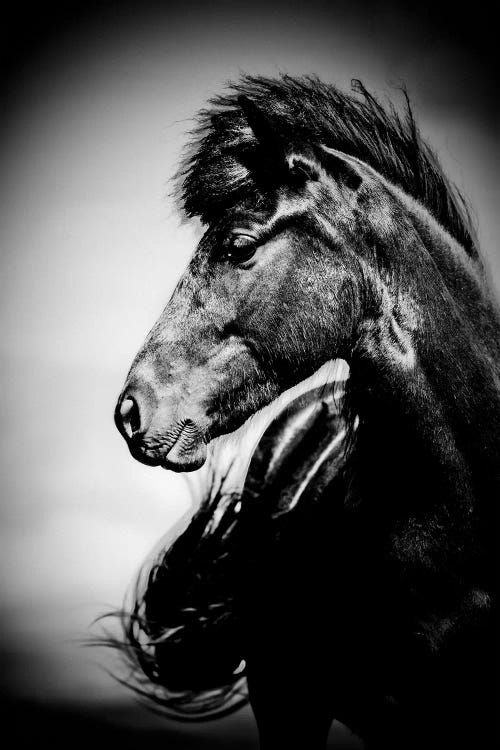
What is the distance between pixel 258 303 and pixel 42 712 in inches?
53.9

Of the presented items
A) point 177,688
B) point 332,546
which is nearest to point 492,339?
point 332,546

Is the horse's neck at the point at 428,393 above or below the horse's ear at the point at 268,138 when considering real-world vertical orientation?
below

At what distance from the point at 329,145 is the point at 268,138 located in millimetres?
154

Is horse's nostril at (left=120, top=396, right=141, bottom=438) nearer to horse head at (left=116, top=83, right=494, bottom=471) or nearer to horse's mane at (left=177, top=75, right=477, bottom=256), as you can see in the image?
horse head at (left=116, top=83, right=494, bottom=471)

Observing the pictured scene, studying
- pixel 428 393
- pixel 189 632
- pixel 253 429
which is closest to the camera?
pixel 428 393

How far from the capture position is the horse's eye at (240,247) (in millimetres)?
789

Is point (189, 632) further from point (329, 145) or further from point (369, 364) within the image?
point (329, 145)

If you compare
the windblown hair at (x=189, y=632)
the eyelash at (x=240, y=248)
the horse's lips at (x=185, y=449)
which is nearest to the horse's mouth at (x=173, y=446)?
the horse's lips at (x=185, y=449)

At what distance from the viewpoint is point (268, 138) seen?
80 centimetres

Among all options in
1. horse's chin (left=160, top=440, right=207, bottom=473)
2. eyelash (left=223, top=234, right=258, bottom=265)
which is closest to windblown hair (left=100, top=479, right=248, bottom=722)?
horse's chin (left=160, top=440, right=207, bottom=473)

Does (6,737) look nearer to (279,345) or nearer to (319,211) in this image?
(279,345)

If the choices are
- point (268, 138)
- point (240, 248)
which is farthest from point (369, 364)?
point (268, 138)

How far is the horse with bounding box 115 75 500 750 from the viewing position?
782mm

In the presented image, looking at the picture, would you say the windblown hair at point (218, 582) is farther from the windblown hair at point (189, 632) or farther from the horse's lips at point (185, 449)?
the horse's lips at point (185, 449)
